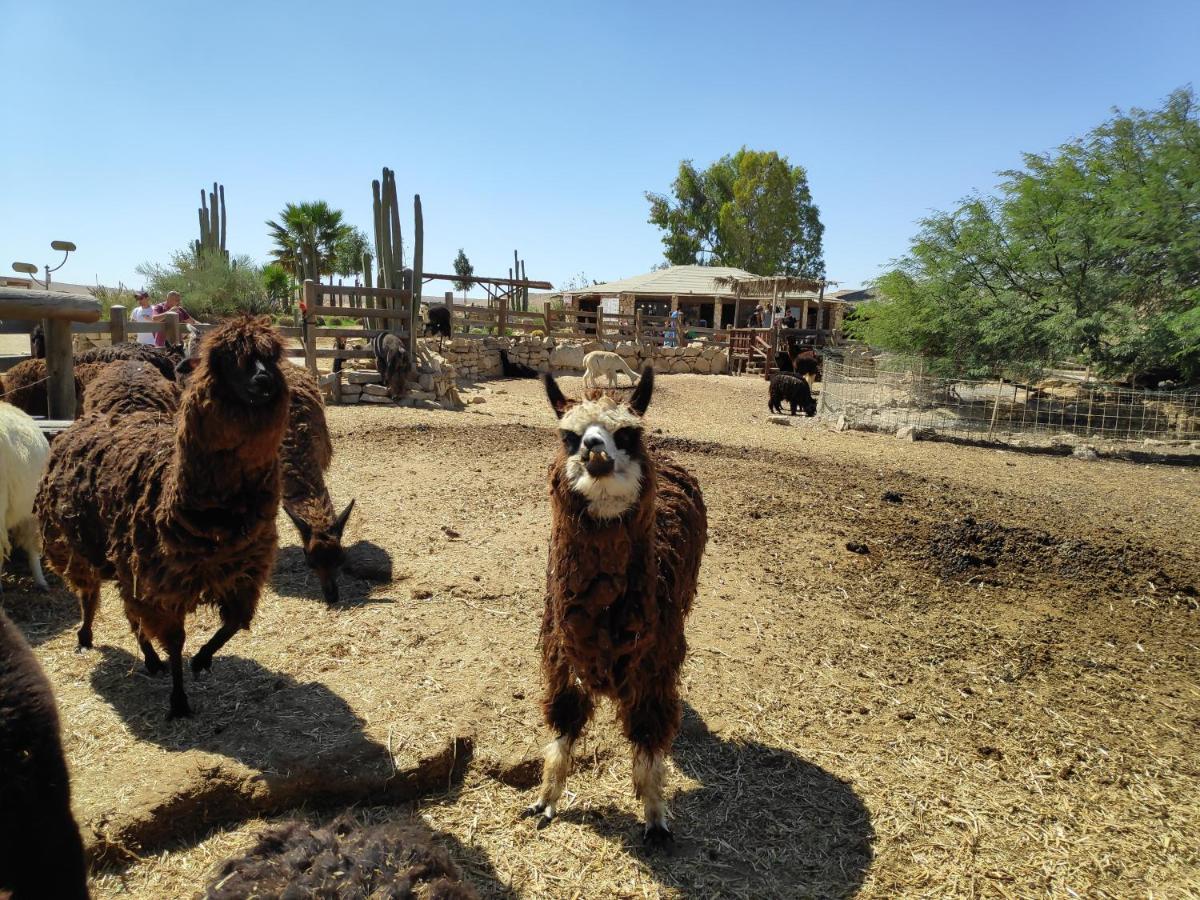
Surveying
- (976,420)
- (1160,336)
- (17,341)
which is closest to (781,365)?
(976,420)

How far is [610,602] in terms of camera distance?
324cm

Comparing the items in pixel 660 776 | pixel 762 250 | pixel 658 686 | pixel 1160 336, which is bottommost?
pixel 660 776

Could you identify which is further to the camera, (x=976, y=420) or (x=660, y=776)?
(x=976, y=420)

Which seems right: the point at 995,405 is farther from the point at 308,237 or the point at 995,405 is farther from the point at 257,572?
the point at 308,237

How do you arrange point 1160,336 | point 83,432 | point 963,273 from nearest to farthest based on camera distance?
point 83,432
point 1160,336
point 963,273

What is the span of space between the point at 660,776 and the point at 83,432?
446 centimetres

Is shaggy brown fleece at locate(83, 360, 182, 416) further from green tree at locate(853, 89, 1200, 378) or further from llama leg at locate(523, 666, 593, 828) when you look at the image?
green tree at locate(853, 89, 1200, 378)

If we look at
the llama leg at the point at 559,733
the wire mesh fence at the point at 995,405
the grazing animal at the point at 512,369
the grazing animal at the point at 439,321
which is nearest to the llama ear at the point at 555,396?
the llama leg at the point at 559,733

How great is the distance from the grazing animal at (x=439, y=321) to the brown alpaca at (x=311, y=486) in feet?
60.4

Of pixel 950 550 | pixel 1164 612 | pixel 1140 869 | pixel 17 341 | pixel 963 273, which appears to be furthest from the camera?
pixel 17 341

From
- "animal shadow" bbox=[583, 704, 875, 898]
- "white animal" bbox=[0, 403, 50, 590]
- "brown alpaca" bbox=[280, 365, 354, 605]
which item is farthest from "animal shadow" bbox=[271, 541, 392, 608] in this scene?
→ "animal shadow" bbox=[583, 704, 875, 898]

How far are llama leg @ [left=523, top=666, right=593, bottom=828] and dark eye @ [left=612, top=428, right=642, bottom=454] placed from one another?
48.7 inches

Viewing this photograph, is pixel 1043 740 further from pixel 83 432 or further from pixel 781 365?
pixel 781 365

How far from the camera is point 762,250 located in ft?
188
